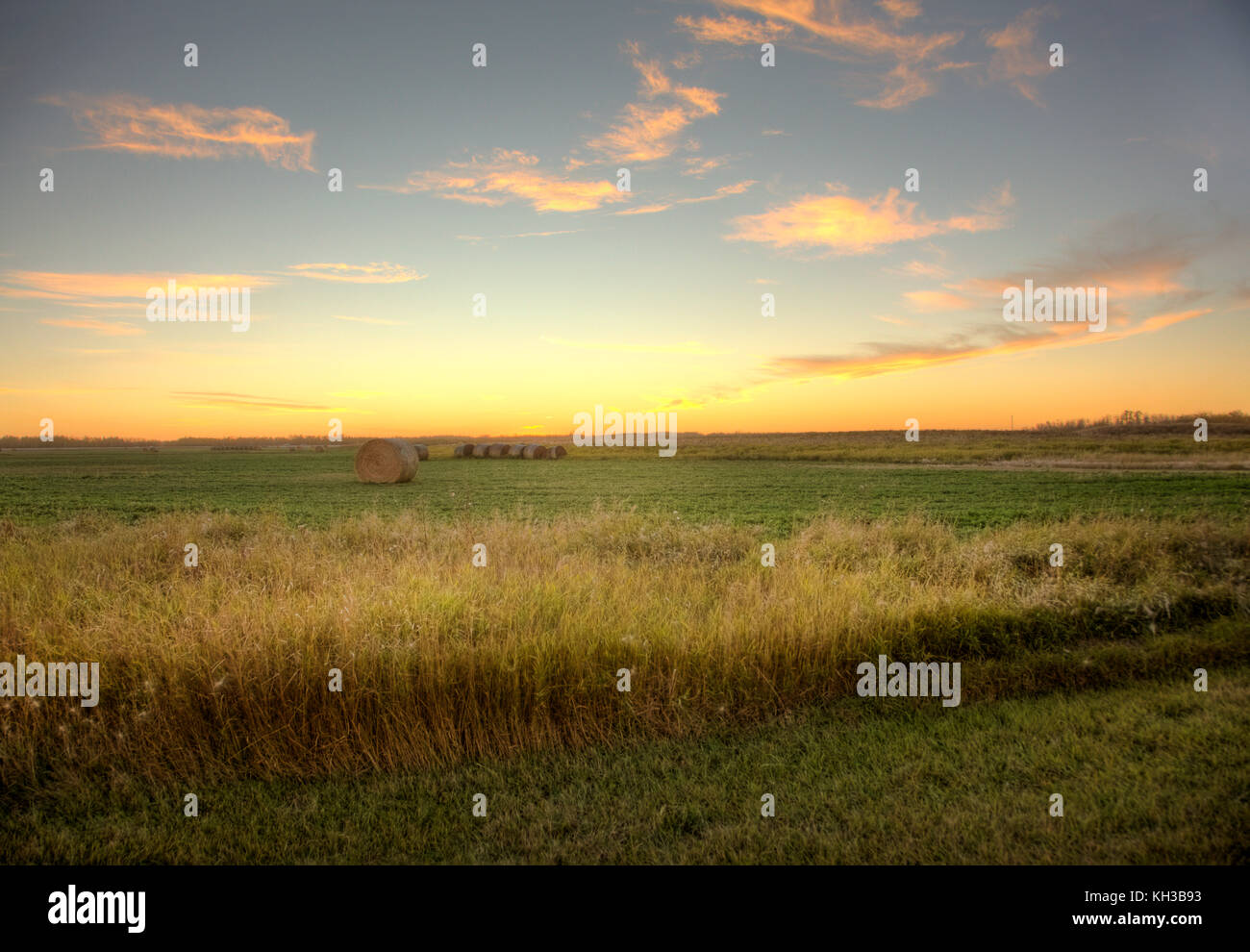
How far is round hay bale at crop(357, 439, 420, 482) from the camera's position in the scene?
127 feet

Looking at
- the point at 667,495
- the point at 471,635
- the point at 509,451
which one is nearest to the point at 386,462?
the point at 667,495

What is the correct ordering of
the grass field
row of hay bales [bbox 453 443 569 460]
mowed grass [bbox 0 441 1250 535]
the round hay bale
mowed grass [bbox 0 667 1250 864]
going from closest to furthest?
mowed grass [bbox 0 667 1250 864] < the grass field < mowed grass [bbox 0 441 1250 535] < the round hay bale < row of hay bales [bbox 453 443 569 460]

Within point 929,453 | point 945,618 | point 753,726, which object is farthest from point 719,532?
point 929,453

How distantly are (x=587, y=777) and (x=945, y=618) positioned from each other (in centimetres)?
548

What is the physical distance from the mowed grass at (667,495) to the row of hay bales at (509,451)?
81.3ft

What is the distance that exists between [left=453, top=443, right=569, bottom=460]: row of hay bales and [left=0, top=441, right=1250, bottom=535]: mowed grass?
24767 millimetres

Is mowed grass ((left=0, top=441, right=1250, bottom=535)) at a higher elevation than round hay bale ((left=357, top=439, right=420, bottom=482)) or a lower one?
lower

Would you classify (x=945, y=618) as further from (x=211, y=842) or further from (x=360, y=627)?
(x=211, y=842)

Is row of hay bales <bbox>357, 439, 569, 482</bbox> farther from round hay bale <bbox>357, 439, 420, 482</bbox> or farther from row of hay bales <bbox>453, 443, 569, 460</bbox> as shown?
row of hay bales <bbox>453, 443, 569, 460</bbox>

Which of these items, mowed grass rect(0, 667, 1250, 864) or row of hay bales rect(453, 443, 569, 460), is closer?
mowed grass rect(0, 667, 1250, 864)

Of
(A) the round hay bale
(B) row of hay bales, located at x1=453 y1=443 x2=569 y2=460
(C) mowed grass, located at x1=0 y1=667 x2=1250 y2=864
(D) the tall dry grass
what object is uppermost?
(B) row of hay bales, located at x1=453 y1=443 x2=569 y2=460

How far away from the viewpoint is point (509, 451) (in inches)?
2916

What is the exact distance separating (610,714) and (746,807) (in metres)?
1.75

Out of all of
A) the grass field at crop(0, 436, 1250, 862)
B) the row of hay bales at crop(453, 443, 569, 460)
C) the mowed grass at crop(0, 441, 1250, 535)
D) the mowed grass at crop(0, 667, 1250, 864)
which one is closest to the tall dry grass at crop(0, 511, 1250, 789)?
the grass field at crop(0, 436, 1250, 862)
